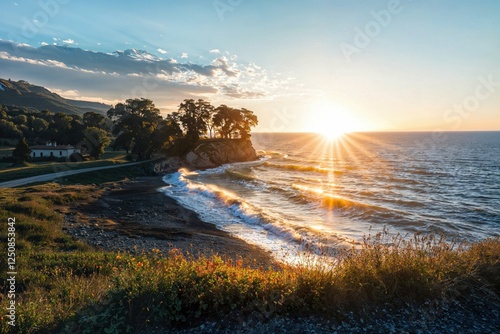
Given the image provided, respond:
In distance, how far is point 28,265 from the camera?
9.90m

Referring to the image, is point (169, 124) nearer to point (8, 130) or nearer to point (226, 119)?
point (226, 119)

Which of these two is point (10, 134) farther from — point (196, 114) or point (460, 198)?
point (460, 198)

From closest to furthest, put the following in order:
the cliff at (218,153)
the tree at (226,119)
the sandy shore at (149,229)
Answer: the sandy shore at (149,229) < the cliff at (218,153) < the tree at (226,119)

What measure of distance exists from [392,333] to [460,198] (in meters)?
36.9

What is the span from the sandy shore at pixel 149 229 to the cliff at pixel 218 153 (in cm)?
3982

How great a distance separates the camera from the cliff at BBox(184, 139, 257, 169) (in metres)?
71.9

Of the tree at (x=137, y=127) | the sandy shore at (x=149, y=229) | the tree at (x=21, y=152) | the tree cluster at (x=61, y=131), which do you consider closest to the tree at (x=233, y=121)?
the tree at (x=137, y=127)

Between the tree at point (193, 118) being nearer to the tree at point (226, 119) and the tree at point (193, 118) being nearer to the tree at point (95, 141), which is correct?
the tree at point (226, 119)

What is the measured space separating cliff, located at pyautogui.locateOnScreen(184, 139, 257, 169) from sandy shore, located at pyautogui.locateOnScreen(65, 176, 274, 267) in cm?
3982

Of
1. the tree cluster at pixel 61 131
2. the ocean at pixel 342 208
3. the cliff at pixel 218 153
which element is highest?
the tree cluster at pixel 61 131

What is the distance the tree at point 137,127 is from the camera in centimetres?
6256

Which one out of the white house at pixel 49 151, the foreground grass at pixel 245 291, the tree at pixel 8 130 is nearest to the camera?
the foreground grass at pixel 245 291

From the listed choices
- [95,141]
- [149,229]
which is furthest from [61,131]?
[149,229]

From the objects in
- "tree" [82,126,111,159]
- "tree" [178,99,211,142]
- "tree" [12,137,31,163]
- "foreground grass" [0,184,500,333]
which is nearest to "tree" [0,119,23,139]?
"tree" [82,126,111,159]
